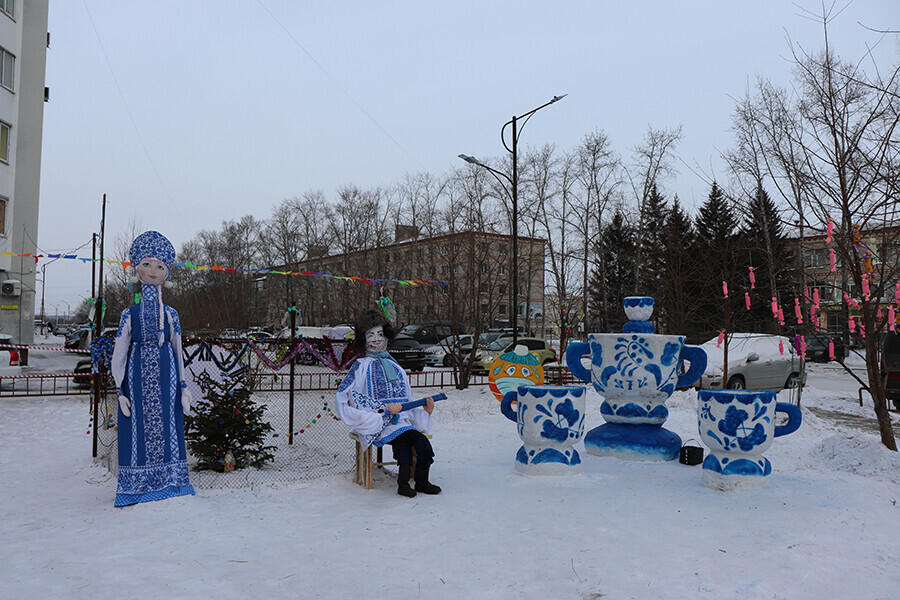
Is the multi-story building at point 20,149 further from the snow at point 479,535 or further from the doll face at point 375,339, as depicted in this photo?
the doll face at point 375,339

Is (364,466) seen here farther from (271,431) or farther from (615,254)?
(615,254)

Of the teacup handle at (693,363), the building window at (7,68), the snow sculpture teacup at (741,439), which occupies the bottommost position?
the snow sculpture teacup at (741,439)

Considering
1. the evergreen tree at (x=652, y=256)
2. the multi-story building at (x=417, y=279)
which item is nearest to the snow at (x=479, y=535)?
the multi-story building at (x=417, y=279)

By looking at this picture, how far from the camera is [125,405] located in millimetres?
5297

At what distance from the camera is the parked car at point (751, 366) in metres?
13.7

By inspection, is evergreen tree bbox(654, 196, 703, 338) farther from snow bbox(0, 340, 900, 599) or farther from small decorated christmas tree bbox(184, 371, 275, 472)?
small decorated christmas tree bbox(184, 371, 275, 472)

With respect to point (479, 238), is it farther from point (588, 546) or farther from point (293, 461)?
point (588, 546)

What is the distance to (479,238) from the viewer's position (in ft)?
51.4

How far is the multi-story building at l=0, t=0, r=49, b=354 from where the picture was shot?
20141mm

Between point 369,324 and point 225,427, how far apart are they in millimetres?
1782

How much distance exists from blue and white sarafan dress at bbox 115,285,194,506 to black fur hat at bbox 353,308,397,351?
1737mm

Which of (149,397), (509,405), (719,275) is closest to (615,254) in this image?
(719,275)

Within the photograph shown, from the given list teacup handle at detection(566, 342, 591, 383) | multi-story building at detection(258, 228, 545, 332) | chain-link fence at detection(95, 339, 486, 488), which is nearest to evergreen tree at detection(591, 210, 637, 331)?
multi-story building at detection(258, 228, 545, 332)

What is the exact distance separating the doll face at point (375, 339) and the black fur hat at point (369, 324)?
0.04 m
